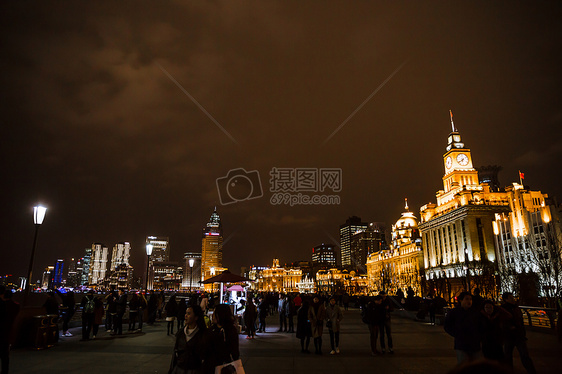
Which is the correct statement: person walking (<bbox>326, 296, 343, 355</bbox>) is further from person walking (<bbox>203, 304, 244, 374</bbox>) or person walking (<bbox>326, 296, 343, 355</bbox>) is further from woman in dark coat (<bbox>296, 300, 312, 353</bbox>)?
person walking (<bbox>203, 304, 244, 374</bbox>)

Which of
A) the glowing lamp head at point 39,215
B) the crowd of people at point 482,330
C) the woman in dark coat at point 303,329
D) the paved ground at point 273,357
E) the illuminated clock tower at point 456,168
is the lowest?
the paved ground at point 273,357

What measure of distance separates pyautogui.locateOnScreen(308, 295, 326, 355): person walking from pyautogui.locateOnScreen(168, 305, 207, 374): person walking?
24.8 feet

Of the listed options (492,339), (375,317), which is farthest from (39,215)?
(492,339)

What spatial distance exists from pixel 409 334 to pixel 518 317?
9.60 m

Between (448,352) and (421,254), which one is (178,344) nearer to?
(448,352)

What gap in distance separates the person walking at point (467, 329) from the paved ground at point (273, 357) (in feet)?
9.38

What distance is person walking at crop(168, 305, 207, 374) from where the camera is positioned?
4.87 meters

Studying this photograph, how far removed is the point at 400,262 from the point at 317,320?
5318 inches

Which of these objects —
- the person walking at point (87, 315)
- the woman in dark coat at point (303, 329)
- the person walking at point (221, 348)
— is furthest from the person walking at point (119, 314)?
the person walking at point (221, 348)

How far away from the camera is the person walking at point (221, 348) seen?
4.94 m

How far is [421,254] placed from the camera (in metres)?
124

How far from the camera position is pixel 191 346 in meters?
4.91

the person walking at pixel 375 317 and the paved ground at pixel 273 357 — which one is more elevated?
the person walking at pixel 375 317

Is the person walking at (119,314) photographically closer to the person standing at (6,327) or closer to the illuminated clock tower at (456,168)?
the person standing at (6,327)
